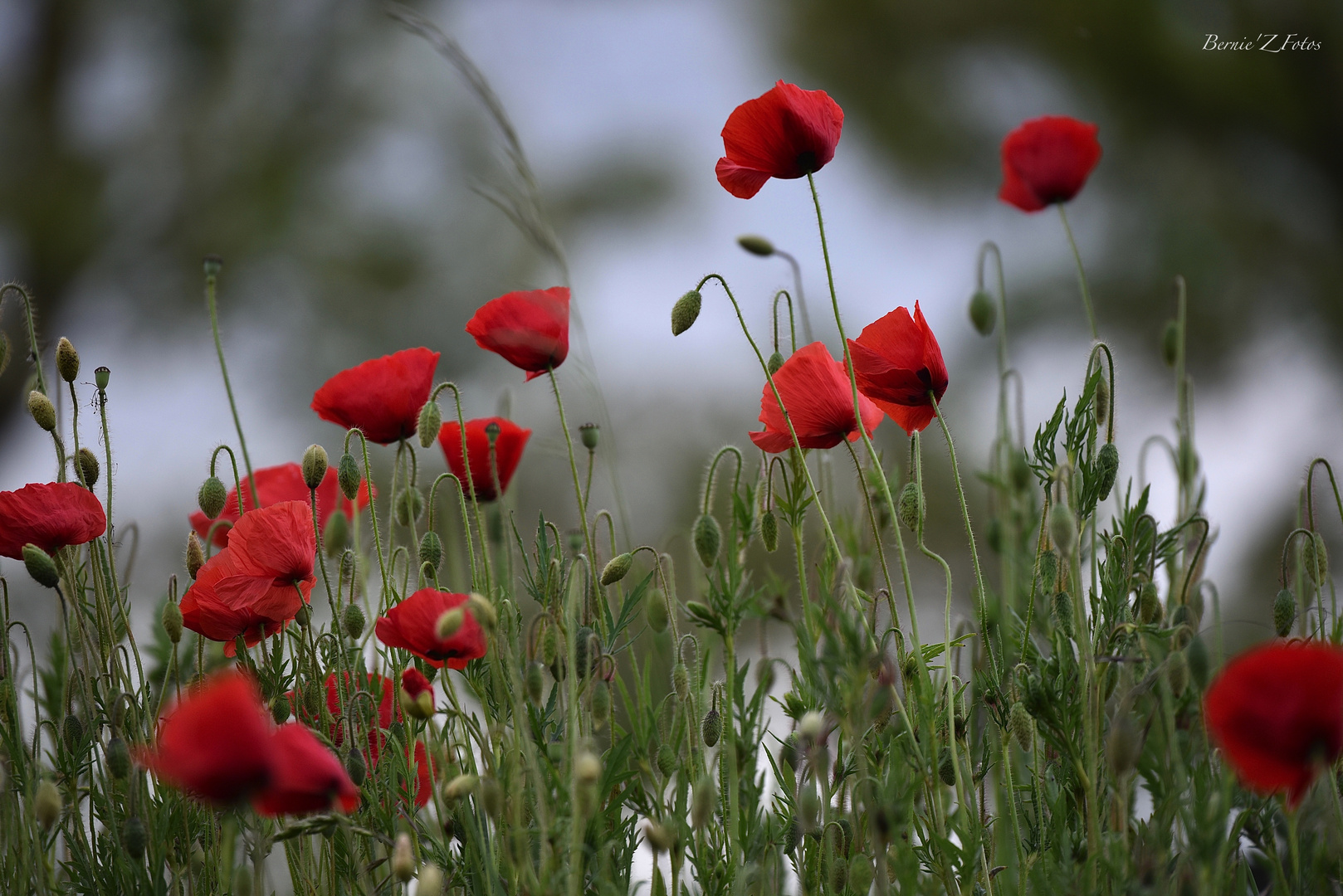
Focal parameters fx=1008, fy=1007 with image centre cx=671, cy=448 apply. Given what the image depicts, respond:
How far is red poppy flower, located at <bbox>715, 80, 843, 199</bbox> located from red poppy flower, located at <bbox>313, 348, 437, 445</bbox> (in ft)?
1.10

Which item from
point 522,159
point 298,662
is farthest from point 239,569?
point 522,159

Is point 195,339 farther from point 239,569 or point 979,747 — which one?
point 979,747

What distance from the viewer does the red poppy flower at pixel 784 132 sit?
2.76ft

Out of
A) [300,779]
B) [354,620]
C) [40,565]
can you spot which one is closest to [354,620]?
[354,620]

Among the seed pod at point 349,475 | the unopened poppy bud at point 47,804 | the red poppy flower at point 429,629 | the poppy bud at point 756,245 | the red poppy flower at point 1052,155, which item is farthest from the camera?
the red poppy flower at point 1052,155

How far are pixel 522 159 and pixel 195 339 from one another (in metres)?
3.91

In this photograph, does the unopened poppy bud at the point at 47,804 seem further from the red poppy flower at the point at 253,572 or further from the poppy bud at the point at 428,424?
the poppy bud at the point at 428,424

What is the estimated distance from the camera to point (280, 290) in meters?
4.70

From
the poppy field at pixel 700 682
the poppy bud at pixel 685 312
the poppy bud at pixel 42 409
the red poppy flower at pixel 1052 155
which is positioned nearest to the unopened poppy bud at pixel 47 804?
the poppy field at pixel 700 682

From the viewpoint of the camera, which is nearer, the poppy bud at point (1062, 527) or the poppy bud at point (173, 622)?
the poppy bud at point (1062, 527)

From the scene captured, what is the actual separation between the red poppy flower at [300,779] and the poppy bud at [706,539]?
1.09 feet

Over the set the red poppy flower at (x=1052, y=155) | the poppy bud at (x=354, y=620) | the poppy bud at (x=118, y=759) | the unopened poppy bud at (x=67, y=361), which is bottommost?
the poppy bud at (x=118, y=759)

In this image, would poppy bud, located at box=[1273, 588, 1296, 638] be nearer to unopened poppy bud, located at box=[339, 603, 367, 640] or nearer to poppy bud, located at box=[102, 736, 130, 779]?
unopened poppy bud, located at box=[339, 603, 367, 640]

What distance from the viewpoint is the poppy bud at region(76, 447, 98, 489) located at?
0.86 meters
